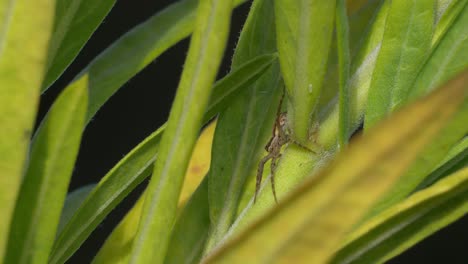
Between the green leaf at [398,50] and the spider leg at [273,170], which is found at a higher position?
the green leaf at [398,50]

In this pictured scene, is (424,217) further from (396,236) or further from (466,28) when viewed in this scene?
(466,28)

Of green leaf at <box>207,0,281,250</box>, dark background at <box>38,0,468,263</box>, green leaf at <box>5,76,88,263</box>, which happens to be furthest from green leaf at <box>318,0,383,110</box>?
dark background at <box>38,0,468,263</box>

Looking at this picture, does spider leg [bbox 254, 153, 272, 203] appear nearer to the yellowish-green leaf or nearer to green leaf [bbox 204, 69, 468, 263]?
the yellowish-green leaf

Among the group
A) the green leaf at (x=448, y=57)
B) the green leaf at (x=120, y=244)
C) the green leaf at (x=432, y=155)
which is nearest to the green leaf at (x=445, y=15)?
the green leaf at (x=448, y=57)

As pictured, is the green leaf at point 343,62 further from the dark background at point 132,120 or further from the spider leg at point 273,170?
the dark background at point 132,120

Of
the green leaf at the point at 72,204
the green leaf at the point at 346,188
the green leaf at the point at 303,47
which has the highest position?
the green leaf at the point at 346,188
